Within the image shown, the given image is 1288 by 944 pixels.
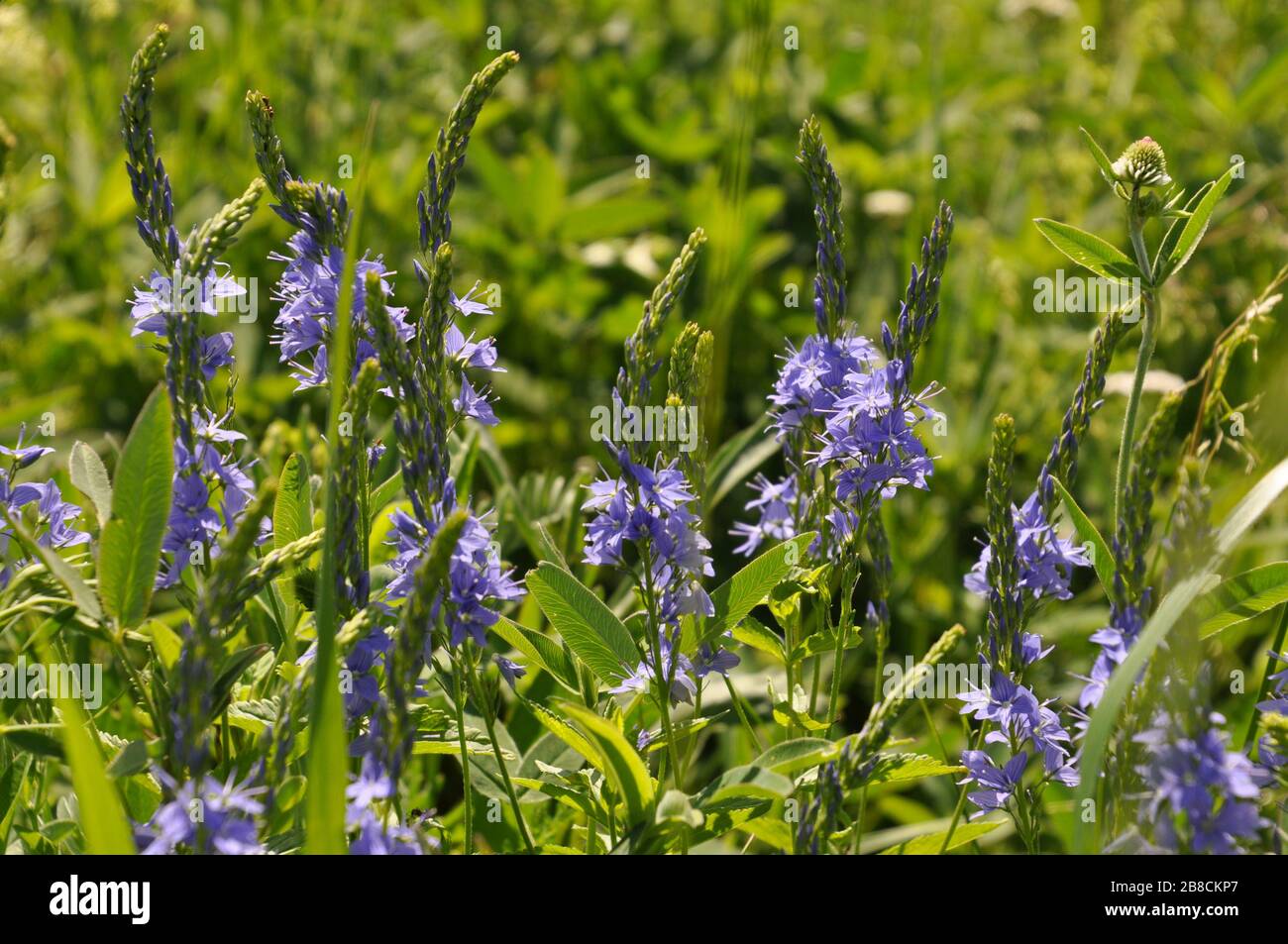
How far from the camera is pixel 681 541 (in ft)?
5.62

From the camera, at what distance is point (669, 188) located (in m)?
4.37

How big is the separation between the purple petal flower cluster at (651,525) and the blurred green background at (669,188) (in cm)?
163

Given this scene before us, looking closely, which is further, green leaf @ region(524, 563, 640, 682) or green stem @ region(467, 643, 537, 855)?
green leaf @ region(524, 563, 640, 682)

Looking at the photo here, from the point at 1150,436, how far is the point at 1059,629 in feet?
6.45

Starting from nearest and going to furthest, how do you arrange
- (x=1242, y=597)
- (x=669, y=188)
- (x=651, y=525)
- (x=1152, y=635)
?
(x=1152, y=635)
(x=651, y=525)
(x=1242, y=597)
(x=669, y=188)

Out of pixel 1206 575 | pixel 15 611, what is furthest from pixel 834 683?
pixel 15 611

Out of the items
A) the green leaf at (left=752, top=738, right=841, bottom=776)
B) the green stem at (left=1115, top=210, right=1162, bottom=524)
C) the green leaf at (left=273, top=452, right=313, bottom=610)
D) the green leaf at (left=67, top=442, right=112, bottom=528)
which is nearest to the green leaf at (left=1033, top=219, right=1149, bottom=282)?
the green stem at (left=1115, top=210, right=1162, bottom=524)

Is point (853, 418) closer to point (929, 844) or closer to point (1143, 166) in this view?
point (1143, 166)

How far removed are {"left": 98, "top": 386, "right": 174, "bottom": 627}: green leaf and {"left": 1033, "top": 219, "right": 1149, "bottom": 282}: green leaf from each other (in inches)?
49.2

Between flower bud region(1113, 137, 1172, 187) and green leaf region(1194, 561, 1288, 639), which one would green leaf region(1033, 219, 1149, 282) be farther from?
green leaf region(1194, 561, 1288, 639)

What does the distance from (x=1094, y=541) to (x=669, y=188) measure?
9.31 ft

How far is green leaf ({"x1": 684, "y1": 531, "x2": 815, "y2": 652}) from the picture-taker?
1.80m

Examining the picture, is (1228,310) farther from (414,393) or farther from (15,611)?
(15,611)

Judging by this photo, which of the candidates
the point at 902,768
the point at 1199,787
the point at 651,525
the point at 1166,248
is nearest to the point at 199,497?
the point at 651,525
